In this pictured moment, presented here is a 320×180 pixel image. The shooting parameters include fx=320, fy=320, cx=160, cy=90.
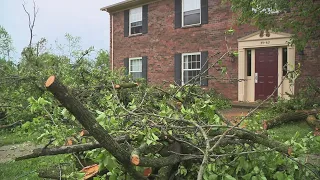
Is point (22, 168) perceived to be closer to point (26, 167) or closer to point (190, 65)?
point (26, 167)

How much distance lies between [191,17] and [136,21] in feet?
12.1

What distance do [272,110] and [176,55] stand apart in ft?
21.8

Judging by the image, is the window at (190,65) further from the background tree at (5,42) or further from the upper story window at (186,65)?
the background tree at (5,42)

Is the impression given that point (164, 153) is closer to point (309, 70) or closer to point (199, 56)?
point (309, 70)

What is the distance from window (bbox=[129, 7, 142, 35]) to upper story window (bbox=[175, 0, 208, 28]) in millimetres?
2643

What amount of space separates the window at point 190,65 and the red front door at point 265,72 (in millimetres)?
2881

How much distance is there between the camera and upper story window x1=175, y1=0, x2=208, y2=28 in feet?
46.5

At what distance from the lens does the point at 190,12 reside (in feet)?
48.4

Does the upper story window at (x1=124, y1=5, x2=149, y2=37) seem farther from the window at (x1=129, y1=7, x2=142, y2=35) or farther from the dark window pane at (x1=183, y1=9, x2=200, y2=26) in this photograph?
the dark window pane at (x1=183, y1=9, x2=200, y2=26)

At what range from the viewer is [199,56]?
1462 centimetres

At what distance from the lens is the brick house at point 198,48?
1198 cm

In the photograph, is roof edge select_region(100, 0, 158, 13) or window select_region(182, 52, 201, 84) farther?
roof edge select_region(100, 0, 158, 13)

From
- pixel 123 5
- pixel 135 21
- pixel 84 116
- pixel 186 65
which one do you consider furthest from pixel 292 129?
pixel 123 5

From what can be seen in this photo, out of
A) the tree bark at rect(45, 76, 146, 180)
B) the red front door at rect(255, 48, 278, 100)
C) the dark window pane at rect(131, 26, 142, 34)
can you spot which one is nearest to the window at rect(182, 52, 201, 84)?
the red front door at rect(255, 48, 278, 100)
